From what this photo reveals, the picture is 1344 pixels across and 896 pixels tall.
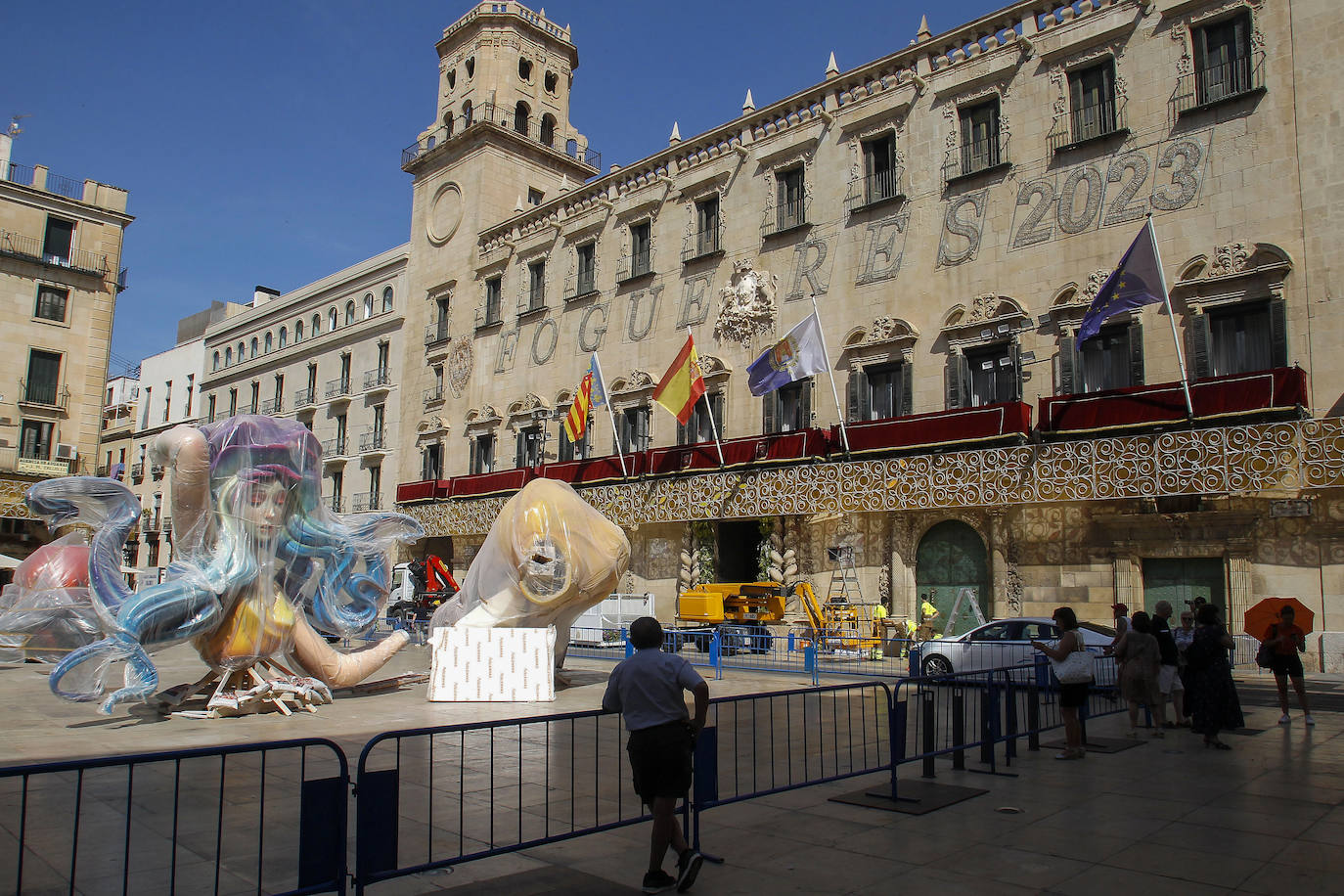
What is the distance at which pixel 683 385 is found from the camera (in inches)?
942

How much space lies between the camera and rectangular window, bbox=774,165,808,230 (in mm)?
25875

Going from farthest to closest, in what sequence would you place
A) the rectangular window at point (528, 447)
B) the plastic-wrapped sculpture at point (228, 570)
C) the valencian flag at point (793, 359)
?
the rectangular window at point (528, 447) < the valencian flag at point (793, 359) < the plastic-wrapped sculpture at point (228, 570)

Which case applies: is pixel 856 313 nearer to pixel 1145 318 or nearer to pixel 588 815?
pixel 1145 318

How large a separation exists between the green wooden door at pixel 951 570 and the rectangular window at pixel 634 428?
9.84m

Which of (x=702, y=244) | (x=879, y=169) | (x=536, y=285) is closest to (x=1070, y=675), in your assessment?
(x=879, y=169)

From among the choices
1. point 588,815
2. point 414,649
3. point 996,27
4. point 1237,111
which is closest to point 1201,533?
point 1237,111

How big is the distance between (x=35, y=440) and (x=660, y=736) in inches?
1682

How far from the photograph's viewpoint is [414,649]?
2422 centimetres

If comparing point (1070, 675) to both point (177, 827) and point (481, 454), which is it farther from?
point (481, 454)

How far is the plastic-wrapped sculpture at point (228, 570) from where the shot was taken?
35.4 feet

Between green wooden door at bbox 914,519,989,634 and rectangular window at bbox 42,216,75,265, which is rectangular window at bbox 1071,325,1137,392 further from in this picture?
rectangular window at bbox 42,216,75,265

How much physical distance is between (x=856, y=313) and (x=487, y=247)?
17.8 m

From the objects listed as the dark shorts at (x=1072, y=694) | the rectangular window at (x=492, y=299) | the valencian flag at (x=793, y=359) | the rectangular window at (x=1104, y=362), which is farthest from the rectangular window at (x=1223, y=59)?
the rectangular window at (x=492, y=299)

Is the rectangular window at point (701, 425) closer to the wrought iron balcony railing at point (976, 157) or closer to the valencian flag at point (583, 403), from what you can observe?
the valencian flag at point (583, 403)
